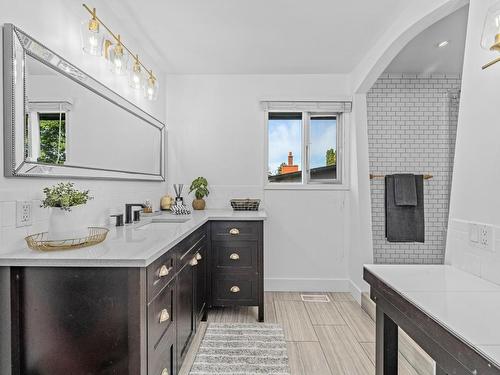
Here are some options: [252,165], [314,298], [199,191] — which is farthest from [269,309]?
[252,165]

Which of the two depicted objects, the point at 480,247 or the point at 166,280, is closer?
the point at 480,247

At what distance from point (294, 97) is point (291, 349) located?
2.66m

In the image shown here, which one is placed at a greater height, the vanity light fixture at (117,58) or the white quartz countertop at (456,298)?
the vanity light fixture at (117,58)

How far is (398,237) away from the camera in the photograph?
3986 millimetres

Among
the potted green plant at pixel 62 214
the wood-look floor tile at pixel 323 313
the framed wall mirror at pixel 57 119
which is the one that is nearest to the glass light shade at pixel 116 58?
the framed wall mirror at pixel 57 119

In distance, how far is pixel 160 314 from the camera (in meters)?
1.62

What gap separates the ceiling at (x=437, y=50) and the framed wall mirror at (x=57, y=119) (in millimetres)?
2712

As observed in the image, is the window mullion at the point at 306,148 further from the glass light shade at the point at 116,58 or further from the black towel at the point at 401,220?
the glass light shade at the point at 116,58

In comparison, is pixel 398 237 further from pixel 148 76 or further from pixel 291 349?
pixel 148 76

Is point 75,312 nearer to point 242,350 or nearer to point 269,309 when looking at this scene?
point 242,350

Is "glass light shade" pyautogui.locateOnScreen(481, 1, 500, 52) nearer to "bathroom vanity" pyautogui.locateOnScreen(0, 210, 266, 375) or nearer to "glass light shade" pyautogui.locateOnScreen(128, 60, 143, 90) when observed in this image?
"bathroom vanity" pyautogui.locateOnScreen(0, 210, 266, 375)

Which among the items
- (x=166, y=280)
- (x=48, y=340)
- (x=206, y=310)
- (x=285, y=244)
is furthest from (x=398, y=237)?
(x=48, y=340)

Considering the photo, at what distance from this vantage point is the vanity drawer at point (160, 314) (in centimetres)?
148

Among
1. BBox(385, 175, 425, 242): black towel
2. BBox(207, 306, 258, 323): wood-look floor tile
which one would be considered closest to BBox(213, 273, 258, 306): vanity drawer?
BBox(207, 306, 258, 323): wood-look floor tile
